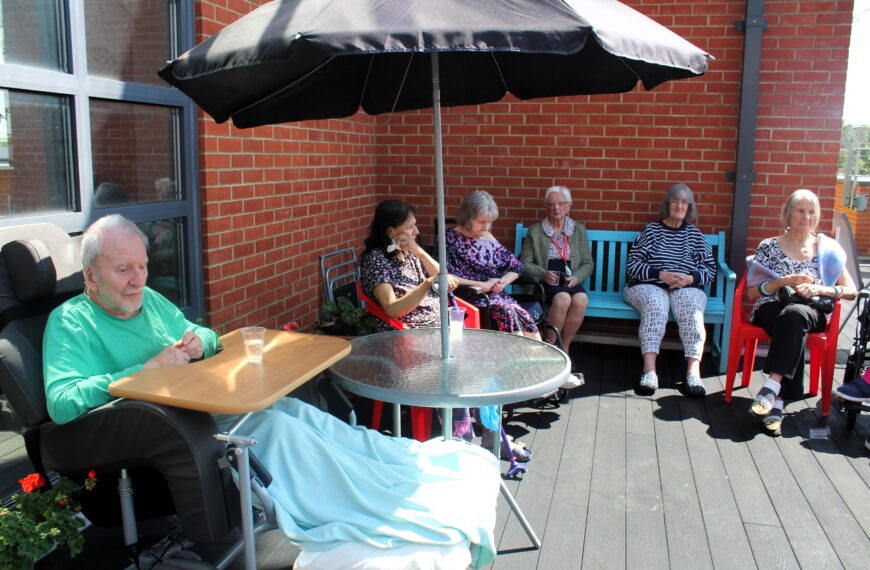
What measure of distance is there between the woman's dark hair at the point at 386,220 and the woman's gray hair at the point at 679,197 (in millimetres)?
2177

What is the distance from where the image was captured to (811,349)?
4.10 m

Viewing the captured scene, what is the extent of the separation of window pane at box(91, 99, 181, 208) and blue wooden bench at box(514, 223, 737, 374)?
270 centimetres

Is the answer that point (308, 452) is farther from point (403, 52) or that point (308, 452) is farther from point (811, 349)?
point (811, 349)

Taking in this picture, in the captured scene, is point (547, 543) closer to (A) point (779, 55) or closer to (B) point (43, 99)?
(B) point (43, 99)

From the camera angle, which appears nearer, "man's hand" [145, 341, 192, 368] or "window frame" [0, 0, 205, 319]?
"man's hand" [145, 341, 192, 368]

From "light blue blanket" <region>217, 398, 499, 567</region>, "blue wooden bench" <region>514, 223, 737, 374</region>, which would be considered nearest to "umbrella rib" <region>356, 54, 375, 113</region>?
"light blue blanket" <region>217, 398, 499, 567</region>

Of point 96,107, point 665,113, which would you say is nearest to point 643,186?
point 665,113

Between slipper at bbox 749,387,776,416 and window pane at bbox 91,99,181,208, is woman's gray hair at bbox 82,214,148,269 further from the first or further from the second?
slipper at bbox 749,387,776,416

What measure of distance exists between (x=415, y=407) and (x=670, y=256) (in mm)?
2378

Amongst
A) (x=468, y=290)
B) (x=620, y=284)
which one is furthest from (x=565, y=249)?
(x=468, y=290)

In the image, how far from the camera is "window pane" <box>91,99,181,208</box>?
2.81 metres

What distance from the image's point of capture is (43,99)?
8.33 feet

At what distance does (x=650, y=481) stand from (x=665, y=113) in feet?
9.45

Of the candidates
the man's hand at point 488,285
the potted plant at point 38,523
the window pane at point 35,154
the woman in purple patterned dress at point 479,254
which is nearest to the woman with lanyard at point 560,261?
the woman in purple patterned dress at point 479,254
